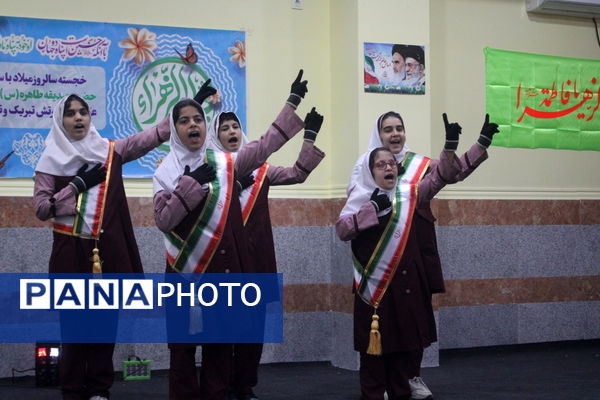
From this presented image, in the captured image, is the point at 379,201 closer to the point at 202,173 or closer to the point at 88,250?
the point at 202,173

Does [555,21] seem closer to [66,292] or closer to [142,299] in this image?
[142,299]

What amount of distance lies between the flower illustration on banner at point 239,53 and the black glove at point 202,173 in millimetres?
2688

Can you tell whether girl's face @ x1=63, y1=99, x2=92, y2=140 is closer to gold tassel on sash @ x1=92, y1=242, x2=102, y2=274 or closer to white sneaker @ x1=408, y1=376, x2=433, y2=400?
gold tassel on sash @ x1=92, y1=242, x2=102, y2=274

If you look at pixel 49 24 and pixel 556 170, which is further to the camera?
pixel 556 170

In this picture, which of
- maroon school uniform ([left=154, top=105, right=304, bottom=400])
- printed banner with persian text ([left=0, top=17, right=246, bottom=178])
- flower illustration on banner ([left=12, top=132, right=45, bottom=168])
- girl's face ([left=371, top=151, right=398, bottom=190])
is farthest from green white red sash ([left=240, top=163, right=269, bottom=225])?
flower illustration on banner ([left=12, top=132, right=45, bottom=168])

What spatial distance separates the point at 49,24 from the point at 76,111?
64.0 inches

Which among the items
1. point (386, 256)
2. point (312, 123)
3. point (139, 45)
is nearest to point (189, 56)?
point (139, 45)

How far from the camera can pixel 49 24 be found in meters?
6.44

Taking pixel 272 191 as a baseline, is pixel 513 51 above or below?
above

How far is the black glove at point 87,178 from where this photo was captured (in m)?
4.95

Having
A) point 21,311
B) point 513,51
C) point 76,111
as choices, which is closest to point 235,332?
point 76,111

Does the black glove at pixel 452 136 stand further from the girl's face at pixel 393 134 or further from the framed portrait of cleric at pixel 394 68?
the framed portrait of cleric at pixel 394 68

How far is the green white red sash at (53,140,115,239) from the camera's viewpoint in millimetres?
4965

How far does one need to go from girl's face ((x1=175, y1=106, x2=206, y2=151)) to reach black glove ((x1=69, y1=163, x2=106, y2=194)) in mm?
733
